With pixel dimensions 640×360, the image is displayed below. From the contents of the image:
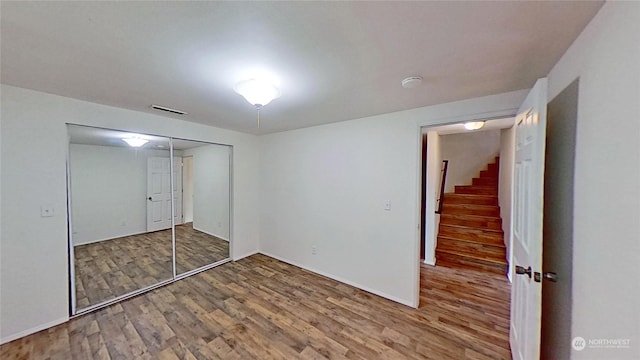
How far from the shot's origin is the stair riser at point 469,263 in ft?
11.1

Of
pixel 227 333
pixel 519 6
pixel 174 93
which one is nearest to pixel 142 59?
pixel 174 93

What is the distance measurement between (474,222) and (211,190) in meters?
4.89

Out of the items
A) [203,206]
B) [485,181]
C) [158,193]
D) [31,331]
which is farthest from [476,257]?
[31,331]

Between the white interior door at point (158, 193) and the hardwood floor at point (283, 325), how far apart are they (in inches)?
39.3

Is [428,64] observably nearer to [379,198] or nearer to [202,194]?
[379,198]

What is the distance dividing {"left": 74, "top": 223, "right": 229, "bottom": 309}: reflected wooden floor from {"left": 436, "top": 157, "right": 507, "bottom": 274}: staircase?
3947 mm

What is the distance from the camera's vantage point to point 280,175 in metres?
3.88

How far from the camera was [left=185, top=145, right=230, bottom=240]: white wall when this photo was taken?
150 inches

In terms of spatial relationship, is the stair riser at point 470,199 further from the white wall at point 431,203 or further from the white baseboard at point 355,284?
the white baseboard at point 355,284

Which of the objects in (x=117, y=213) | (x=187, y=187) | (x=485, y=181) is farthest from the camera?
(x=485, y=181)

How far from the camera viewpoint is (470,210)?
14.3 feet

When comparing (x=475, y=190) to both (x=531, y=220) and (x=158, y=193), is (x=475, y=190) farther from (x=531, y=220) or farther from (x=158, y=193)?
(x=158, y=193)

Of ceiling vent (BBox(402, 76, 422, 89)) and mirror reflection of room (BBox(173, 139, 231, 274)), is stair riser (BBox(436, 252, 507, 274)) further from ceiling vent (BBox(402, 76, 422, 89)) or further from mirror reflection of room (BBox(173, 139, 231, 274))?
mirror reflection of room (BBox(173, 139, 231, 274))

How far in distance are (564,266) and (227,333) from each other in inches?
103
